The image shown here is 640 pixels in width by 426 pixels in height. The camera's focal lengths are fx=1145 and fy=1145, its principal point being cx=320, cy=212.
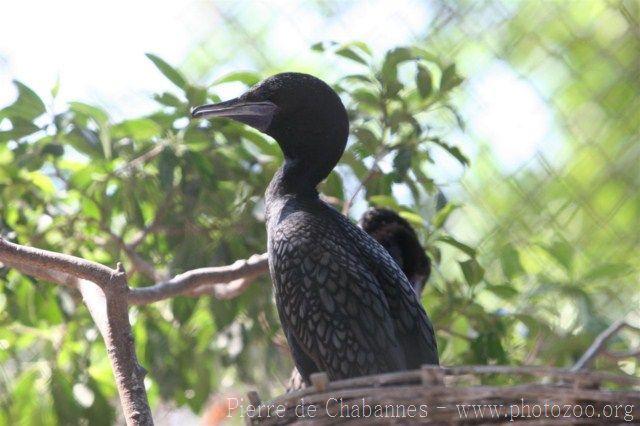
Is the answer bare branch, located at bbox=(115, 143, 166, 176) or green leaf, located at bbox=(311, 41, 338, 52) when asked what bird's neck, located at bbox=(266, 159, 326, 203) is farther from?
bare branch, located at bbox=(115, 143, 166, 176)

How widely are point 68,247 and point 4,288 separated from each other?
0.88 ft

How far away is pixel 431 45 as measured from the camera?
3152mm

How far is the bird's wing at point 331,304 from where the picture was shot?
1.73 m

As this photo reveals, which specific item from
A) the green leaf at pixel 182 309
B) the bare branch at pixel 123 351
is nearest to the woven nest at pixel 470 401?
the bare branch at pixel 123 351

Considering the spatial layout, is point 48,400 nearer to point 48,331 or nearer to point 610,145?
point 48,331

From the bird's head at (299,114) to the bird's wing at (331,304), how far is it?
0.19 metres

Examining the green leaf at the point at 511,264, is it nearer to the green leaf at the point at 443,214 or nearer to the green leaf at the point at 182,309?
the green leaf at the point at 443,214

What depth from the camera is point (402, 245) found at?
219cm

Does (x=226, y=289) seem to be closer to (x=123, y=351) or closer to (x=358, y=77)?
(x=358, y=77)

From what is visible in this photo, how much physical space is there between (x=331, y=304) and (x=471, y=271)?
0.54 meters

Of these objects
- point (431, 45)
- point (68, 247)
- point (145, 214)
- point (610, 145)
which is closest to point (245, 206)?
point (145, 214)

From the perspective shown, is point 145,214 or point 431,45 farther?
point 431,45

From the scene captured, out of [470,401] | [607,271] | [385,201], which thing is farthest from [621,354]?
[470,401]

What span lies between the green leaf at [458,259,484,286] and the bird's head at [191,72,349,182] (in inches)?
15.1
